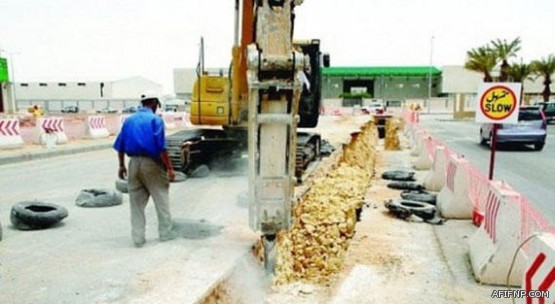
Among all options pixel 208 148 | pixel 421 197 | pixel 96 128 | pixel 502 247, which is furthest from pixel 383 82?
pixel 502 247

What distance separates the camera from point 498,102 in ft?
27.6

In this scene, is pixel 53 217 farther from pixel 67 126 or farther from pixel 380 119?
pixel 380 119

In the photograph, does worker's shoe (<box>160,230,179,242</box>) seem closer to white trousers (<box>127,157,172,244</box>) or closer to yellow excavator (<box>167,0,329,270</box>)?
white trousers (<box>127,157,172,244</box>)

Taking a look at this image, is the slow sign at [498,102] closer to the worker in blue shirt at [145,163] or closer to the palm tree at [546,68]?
the worker in blue shirt at [145,163]

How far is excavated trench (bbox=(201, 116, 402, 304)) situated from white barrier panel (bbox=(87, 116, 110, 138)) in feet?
44.0

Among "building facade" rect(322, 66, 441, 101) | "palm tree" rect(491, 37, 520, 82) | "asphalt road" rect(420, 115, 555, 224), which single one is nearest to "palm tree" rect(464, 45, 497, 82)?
"palm tree" rect(491, 37, 520, 82)

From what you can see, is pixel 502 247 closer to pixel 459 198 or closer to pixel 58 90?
pixel 459 198

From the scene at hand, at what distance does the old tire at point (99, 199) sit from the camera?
25.7 feet

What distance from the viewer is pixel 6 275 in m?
4.71

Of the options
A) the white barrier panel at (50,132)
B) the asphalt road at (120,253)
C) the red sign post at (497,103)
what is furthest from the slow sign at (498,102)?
the white barrier panel at (50,132)

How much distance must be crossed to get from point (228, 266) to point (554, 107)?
39.2 m

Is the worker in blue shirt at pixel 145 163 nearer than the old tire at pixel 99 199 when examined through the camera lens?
Yes

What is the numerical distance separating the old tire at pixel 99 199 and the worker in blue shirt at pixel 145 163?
2.33m

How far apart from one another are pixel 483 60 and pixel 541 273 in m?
49.2
